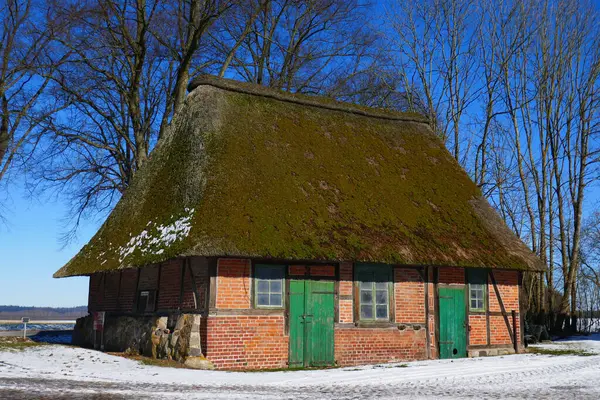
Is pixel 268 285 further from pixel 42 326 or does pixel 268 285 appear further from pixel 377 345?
pixel 42 326

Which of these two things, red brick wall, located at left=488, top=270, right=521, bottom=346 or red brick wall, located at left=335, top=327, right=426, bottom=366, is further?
→ red brick wall, located at left=488, top=270, right=521, bottom=346

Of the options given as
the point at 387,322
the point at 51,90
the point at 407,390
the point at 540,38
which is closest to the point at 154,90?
the point at 51,90

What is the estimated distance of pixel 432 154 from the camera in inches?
829

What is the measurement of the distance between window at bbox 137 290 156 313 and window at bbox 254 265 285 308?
3.07m

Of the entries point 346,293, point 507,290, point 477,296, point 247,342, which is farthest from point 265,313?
point 507,290

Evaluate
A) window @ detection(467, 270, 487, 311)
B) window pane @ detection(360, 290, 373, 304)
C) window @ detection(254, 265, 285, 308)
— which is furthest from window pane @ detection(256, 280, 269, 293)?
window @ detection(467, 270, 487, 311)

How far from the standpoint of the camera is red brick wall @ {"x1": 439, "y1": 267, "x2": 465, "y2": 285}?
56.4ft

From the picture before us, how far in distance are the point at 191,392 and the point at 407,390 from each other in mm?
3215

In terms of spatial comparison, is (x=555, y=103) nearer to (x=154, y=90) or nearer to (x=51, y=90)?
(x=154, y=90)

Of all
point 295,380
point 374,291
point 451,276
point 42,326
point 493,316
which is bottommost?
point 42,326

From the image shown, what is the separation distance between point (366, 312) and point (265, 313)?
264cm

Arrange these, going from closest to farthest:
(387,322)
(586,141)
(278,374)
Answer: (278,374) < (387,322) < (586,141)

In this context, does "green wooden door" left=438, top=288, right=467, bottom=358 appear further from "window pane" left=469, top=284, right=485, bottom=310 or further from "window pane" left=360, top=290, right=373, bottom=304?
"window pane" left=360, top=290, right=373, bottom=304

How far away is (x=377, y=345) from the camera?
52.7 feet
